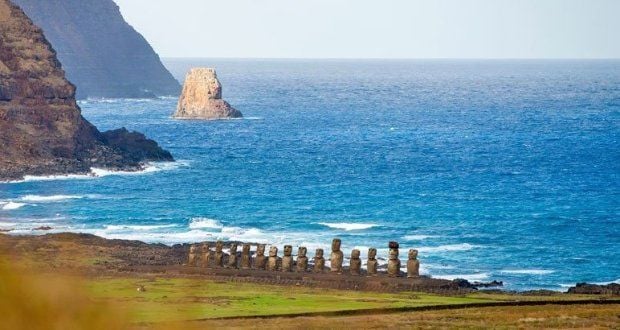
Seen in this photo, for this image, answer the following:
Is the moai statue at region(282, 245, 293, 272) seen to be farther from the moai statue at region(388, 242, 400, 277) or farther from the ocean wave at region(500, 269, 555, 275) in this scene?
the ocean wave at region(500, 269, 555, 275)

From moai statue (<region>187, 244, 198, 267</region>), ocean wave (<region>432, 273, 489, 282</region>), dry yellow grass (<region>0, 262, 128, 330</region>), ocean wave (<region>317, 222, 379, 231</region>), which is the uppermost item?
dry yellow grass (<region>0, 262, 128, 330</region>)

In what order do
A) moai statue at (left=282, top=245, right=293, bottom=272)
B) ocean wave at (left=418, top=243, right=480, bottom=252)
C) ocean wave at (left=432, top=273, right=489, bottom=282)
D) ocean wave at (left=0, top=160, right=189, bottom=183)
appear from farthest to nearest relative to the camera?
ocean wave at (left=0, top=160, right=189, bottom=183), ocean wave at (left=418, top=243, right=480, bottom=252), ocean wave at (left=432, top=273, right=489, bottom=282), moai statue at (left=282, top=245, right=293, bottom=272)

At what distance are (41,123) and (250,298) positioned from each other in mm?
83268

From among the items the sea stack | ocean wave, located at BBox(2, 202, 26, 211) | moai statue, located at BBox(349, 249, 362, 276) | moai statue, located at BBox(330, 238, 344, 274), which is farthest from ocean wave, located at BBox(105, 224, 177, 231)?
the sea stack

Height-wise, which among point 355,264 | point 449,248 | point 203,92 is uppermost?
point 355,264

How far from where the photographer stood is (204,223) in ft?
282

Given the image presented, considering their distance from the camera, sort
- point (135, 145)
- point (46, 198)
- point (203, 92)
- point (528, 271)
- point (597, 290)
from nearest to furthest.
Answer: point (597, 290) → point (528, 271) → point (46, 198) → point (135, 145) → point (203, 92)

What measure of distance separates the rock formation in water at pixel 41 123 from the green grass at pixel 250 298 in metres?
68.4

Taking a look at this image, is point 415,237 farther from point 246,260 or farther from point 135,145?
point 135,145

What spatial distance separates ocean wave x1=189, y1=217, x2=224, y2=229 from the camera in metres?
84.3

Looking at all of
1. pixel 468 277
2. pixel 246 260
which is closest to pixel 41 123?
pixel 468 277

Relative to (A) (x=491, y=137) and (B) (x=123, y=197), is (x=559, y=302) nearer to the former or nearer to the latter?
(B) (x=123, y=197)

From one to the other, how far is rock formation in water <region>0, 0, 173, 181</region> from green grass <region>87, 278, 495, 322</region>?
68.4 m

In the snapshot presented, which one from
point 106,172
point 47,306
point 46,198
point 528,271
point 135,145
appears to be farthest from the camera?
point 135,145
